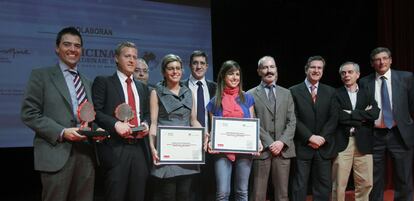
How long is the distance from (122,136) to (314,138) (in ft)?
5.93

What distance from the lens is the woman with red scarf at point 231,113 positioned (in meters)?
3.53

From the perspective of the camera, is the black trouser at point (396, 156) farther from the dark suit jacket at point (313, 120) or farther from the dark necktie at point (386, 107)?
the dark suit jacket at point (313, 120)

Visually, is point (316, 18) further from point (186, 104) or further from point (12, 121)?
point (12, 121)

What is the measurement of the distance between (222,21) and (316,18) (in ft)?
5.11

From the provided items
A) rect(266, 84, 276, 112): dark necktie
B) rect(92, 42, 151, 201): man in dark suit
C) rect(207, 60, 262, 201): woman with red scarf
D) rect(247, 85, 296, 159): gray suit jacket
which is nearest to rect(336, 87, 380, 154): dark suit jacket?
rect(247, 85, 296, 159): gray suit jacket

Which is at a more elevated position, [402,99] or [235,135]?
[402,99]

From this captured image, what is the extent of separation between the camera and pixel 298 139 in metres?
4.02

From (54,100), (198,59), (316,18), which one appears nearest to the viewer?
(54,100)

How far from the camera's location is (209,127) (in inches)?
151

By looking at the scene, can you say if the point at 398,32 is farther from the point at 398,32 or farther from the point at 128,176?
the point at 128,176

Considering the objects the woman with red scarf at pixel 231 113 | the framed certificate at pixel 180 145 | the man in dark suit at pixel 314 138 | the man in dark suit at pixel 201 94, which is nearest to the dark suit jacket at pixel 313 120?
the man in dark suit at pixel 314 138

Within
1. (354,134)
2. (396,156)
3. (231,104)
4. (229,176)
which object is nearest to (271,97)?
(231,104)

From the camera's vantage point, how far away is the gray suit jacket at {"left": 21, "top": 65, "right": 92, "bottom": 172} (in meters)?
2.82

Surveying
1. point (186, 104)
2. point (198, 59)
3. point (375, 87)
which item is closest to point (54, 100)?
point (186, 104)
